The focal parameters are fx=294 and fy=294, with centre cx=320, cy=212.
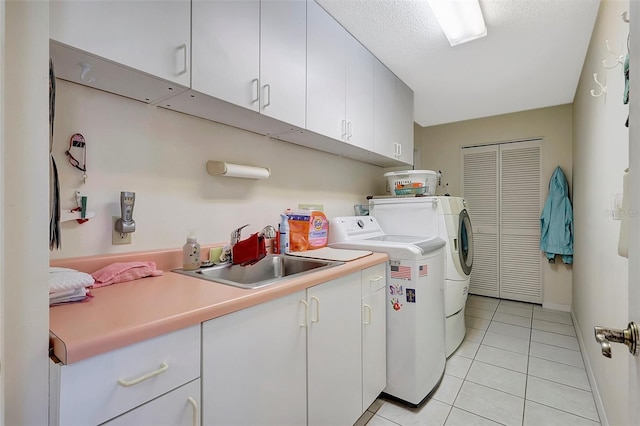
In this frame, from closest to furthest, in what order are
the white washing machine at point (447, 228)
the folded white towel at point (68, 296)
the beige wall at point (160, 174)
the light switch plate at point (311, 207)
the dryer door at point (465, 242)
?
the folded white towel at point (68, 296) → the beige wall at point (160, 174) → the light switch plate at point (311, 207) → the white washing machine at point (447, 228) → the dryer door at point (465, 242)

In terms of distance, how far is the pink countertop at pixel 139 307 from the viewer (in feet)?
2.10

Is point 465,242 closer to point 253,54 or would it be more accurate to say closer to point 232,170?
point 232,170

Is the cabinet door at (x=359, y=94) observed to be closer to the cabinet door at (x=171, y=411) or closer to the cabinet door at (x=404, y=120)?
the cabinet door at (x=404, y=120)

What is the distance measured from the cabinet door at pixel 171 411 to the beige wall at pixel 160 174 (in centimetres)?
71

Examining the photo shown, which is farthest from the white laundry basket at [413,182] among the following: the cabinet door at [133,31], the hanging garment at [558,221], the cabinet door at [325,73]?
the cabinet door at [133,31]

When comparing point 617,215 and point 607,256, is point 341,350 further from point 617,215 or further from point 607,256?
point 607,256

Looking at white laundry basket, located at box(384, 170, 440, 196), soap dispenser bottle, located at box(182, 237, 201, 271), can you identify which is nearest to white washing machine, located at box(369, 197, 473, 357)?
white laundry basket, located at box(384, 170, 440, 196)

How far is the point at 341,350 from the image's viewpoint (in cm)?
139

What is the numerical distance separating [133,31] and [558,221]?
13.5ft

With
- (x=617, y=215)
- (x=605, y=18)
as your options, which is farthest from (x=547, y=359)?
(x=605, y=18)

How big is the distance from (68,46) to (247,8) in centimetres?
74

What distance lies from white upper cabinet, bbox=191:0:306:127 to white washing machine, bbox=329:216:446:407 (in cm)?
99

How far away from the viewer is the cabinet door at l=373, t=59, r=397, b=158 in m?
2.32

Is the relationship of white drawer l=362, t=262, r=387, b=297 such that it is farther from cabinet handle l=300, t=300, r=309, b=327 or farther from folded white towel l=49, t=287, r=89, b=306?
folded white towel l=49, t=287, r=89, b=306
